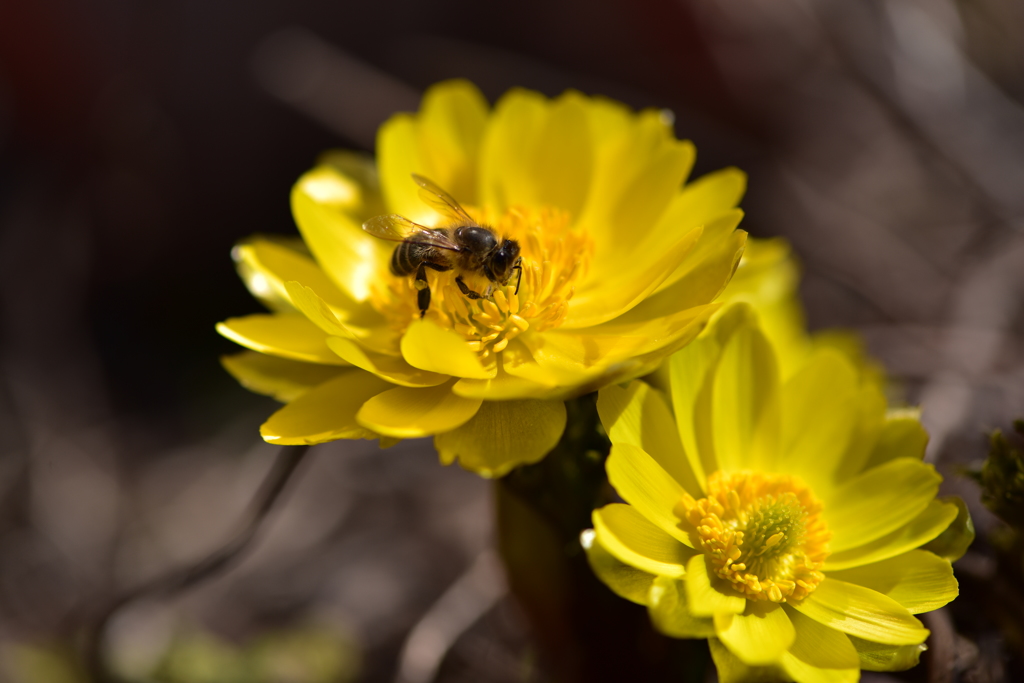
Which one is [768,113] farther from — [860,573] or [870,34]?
[860,573]

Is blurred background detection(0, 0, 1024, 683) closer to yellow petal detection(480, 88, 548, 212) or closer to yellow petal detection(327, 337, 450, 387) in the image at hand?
yellow petal detection(327, 337, 450, 387)

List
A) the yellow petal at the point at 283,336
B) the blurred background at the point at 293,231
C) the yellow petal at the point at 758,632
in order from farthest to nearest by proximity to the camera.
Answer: the blurred background at the point at 293,231
the yellow petal at the point at 283,336
the yellow petal at the point at 758,632

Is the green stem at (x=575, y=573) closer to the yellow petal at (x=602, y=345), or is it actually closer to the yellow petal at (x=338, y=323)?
the yellow petal at (x=602, y=345)

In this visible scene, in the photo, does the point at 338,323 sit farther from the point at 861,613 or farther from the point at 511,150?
the point at 861,613

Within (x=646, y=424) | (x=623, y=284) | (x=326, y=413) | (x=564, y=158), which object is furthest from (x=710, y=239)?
(x=326, y=413)

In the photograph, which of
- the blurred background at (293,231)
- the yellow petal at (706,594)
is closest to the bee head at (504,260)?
the yellow petal at (706,594)

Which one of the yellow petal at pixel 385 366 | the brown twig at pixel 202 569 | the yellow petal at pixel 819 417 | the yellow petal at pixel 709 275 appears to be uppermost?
the yellow petal at pixel 709 275
